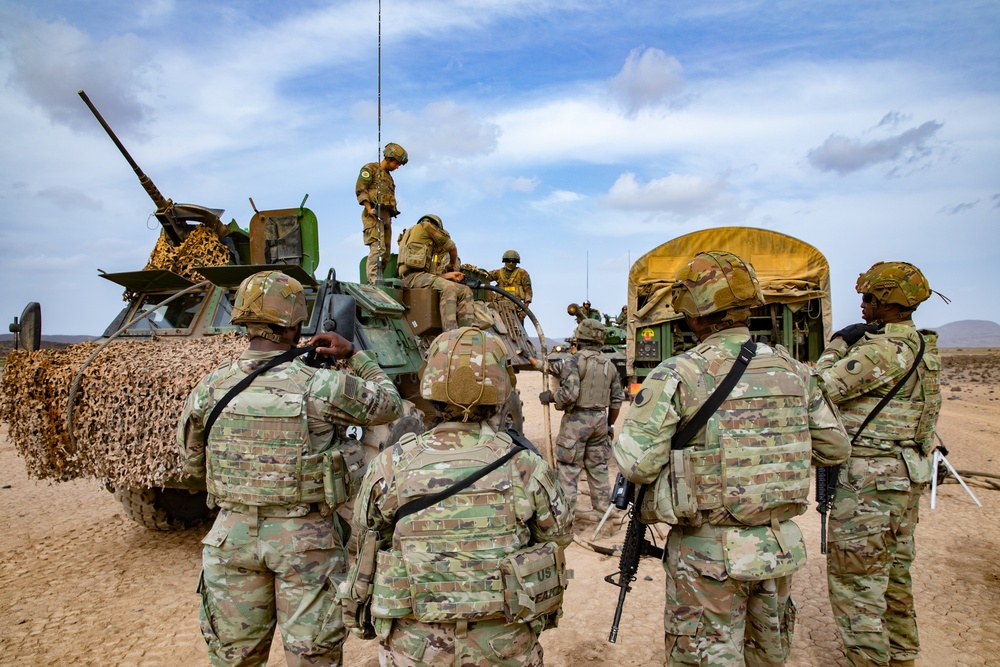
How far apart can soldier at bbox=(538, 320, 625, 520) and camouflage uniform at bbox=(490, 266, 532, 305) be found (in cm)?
773

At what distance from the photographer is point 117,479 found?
465cm

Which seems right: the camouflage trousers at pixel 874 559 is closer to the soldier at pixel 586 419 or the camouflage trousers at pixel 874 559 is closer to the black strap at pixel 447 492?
the black strap at pixel 447 492

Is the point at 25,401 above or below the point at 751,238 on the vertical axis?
below

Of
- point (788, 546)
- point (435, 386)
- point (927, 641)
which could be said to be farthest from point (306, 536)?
point (927, 641)

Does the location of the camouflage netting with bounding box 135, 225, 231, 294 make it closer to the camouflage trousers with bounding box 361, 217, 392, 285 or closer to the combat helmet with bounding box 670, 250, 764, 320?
the camouflage trousers with bounding box 361, 217, 392, 285

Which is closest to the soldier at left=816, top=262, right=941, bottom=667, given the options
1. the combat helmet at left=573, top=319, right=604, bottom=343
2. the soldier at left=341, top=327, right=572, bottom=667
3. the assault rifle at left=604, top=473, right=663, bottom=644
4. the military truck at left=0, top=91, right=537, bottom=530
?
the assault rifle at left=604, top=473, right=663, bottom=644

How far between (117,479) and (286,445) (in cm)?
243

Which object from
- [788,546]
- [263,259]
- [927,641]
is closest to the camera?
[788,546]

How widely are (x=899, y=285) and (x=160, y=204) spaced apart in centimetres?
745

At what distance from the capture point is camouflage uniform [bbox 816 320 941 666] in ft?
12.1

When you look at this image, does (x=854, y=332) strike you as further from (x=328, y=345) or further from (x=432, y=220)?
(x=432, y=220)

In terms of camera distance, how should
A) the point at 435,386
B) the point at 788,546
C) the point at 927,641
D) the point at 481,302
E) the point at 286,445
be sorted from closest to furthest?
the point at 435,386 < the point at 788,546 < the point at 286,445 < the point at 927,641 < the point at 481,302

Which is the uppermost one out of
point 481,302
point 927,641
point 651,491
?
point 481,302

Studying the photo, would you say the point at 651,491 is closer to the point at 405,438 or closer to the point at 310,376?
the point at 405,438
